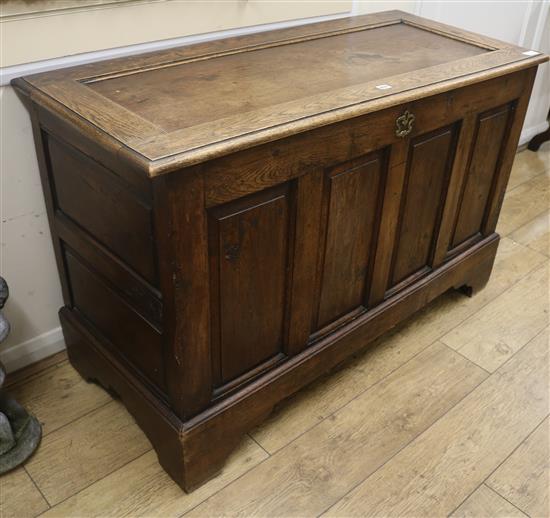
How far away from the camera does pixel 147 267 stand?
4.23 feet

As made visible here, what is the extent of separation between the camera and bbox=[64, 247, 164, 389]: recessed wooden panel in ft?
4.63

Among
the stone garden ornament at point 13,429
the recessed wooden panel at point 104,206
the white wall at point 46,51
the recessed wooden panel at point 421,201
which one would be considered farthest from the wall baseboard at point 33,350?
the recessed wooden panel at point 421,201

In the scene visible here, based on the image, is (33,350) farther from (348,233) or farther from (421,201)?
(421,201)

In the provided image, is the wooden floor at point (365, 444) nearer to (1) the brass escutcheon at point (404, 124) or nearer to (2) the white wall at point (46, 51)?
(2) the white wall at point (46, 51)

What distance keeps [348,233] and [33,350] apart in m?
0.95

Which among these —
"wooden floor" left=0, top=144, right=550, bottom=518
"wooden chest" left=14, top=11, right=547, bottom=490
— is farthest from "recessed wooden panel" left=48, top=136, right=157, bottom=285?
"wooden floor" left=0, top=144, right=550, bottom=518

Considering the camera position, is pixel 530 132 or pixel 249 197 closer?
pixel 249 197

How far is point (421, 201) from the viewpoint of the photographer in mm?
1729

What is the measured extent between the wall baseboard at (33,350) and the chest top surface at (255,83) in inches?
29.1

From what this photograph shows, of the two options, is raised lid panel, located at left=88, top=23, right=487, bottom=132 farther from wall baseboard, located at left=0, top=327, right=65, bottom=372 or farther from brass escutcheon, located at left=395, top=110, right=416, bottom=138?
wall baseboard, located at left=0, top=327, right=65, bottom=372

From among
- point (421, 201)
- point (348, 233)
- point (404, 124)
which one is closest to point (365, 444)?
point (348, 233)

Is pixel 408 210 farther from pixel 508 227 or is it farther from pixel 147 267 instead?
pixel 508 227

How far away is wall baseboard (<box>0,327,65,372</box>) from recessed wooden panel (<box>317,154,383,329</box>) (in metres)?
0.77

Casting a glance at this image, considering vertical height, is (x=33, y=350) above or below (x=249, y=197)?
below
